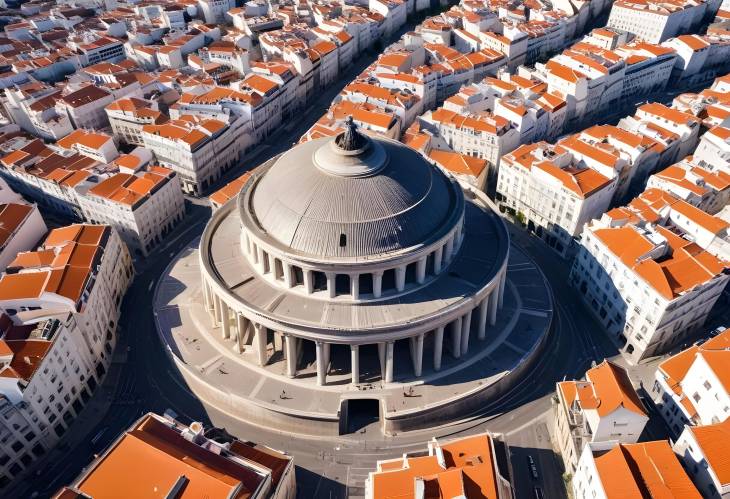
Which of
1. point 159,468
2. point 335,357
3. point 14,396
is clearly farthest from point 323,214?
point 14,396

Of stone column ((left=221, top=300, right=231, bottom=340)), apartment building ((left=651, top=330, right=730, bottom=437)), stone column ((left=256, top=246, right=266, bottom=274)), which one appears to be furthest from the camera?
stone column ((left=221, top=300, right=231, bottom=340))

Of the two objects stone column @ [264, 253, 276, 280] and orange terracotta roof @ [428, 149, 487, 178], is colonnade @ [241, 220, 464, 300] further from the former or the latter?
orange terracotta roof @ [428, 149, 487, 178]

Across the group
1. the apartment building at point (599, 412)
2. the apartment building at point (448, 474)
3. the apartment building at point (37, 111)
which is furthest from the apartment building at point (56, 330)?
the apartment building at point (599, 412)

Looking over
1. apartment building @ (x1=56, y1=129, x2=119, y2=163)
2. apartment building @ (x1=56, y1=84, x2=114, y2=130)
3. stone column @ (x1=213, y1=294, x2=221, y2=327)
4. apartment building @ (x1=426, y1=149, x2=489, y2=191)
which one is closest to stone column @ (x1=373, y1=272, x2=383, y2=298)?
stone column @ (x1=213, y1=294, x2=221, y2=327)

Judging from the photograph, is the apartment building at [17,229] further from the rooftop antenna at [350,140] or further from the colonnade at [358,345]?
the rooftop antenna at [350,140]

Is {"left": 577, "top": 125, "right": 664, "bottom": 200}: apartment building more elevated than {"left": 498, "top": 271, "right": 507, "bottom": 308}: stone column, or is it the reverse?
{"left": 577, "top": 125, "right": 664, "bottom": 200}: apartment building

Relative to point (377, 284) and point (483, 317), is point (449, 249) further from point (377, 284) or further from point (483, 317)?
point (377, 284)

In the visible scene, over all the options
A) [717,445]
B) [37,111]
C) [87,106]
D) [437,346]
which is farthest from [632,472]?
[37,111]
